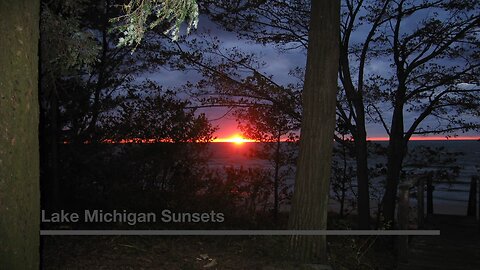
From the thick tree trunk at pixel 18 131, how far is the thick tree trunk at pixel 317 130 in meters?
3.35

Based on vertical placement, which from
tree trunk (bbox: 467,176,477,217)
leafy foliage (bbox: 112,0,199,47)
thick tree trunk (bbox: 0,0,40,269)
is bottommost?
tree trunk (bbox: 467,176,477,217)

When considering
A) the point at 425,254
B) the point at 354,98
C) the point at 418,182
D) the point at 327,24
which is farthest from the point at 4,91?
the point at 354,98

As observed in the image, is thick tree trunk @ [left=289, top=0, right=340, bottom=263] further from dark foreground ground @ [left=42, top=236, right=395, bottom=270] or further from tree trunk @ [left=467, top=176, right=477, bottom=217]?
tree trunk @ [left=467, top=176, right=477, bottom=217]

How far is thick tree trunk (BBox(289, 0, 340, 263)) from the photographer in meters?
5.45

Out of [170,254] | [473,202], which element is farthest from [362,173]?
[170,254]

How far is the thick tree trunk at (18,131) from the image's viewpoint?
3.11m

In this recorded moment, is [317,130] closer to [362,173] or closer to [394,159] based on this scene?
[362,173]

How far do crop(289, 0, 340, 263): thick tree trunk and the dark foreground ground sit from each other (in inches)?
20.7

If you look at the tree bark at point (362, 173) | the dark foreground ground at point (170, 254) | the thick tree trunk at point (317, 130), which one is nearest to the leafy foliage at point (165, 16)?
the thick tree trunk at point (317, 130)

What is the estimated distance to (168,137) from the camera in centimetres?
1441

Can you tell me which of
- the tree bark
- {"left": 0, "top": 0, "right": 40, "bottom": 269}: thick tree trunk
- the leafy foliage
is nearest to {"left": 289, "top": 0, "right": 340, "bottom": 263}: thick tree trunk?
the leafy foliage

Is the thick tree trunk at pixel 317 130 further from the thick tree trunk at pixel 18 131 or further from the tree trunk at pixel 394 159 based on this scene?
the tree trunk at pixel 394 159

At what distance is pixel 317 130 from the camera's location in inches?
214

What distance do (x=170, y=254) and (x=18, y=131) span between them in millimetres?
3160
